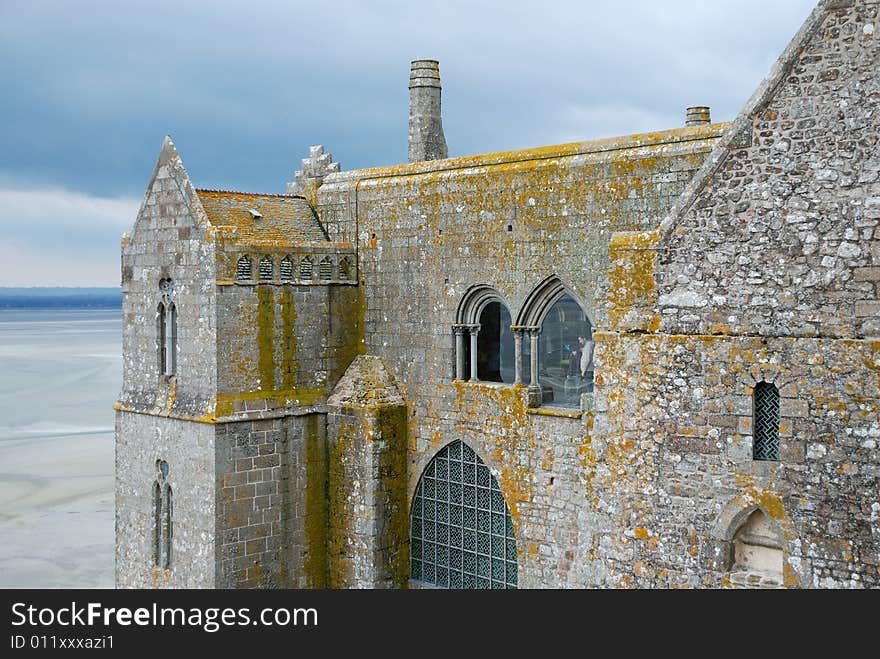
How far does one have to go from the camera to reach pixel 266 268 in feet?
52.4

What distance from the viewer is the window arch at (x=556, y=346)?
580 inches

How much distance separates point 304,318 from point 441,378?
2175 mm

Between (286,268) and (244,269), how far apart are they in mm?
692

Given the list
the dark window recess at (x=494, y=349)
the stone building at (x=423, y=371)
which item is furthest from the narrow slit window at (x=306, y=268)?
the dark window recess at (x=494, y=349)

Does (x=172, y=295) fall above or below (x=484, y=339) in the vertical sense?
above

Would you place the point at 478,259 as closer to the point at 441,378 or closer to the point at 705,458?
the point at 441,378

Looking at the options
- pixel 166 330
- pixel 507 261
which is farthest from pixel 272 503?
pixel 507 261

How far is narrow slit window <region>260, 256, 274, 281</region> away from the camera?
15.9 m

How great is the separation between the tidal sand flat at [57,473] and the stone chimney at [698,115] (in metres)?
12.9

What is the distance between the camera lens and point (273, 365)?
1605cm

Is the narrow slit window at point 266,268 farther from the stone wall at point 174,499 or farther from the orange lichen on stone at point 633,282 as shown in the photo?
the orange lichen on stone at point 633,282

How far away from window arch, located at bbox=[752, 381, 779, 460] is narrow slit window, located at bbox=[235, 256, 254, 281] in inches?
363

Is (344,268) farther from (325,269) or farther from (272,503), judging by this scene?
(272,503)

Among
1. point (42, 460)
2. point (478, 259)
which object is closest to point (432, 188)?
point (478, 259)
